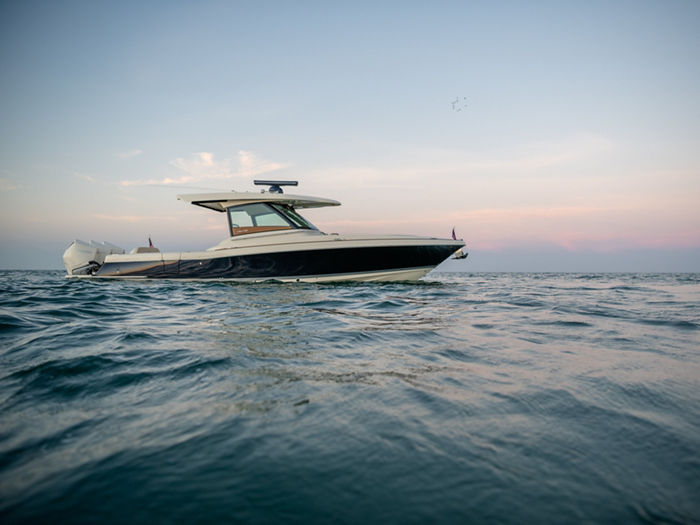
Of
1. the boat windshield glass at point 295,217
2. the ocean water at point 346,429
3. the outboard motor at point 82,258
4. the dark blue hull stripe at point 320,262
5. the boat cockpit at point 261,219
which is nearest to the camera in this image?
the ocean water at point 346,429

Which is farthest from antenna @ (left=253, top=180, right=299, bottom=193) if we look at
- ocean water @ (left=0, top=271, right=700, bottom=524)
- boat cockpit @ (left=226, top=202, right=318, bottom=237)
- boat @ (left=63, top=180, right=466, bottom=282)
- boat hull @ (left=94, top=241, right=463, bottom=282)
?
Answer: ocean water @ (left=0, top=271, right=700, bottom=524)

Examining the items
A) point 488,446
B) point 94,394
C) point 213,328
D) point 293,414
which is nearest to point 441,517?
point 488,446

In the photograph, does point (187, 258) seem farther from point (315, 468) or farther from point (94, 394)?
point (315, 468)

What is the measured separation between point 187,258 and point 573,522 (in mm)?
11218

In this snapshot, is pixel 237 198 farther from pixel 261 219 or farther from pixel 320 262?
pixel 320 262

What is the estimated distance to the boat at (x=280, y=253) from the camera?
31.9 feet

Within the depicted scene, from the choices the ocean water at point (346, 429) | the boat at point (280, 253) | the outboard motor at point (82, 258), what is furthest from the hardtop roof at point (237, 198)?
the ocean water at point (346, 429)

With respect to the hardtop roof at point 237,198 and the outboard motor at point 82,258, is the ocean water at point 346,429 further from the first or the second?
the outboard motor at point 82,258

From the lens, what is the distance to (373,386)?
2.09 m

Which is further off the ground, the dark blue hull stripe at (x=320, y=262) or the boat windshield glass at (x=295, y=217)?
the boat windshield glass at (x=295, y=217)

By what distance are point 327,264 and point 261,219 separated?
2.48 meters

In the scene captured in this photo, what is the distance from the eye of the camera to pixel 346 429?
1.54 meters

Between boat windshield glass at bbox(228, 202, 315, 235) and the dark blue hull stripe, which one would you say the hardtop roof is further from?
the dark blue hull stripe

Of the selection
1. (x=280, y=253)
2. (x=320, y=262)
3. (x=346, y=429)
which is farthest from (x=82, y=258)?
(x=346, y=429)
